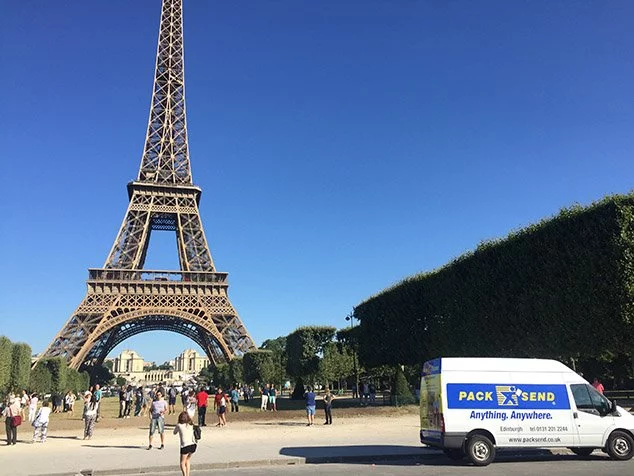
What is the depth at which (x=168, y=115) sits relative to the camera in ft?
230

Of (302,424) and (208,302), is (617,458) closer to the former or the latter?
(302,424)

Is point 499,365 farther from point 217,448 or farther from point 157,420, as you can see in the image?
point 157,420

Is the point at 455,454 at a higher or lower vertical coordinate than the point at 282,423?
higher

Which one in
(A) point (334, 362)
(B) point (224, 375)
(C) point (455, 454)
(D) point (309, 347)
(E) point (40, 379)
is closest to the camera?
(C) point (455, 454)

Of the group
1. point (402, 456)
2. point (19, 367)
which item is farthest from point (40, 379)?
point (402, 456)

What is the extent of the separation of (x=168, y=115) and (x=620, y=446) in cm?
6637

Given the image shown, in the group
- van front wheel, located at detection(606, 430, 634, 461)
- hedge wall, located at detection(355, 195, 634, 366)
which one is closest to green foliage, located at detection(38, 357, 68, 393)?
hedge wall, located at detection(355, 195, 634, 366)

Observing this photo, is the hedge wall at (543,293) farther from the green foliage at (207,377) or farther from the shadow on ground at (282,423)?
the green foliage at (207,377)

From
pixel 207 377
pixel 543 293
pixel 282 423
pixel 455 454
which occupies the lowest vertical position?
pixel 207 377

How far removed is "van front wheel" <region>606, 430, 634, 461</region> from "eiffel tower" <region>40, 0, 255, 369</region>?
48.4 m

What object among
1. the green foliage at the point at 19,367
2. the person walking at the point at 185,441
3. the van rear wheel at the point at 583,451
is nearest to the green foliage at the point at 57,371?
the green foliage at the point at 19,367

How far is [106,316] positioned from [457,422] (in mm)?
51135

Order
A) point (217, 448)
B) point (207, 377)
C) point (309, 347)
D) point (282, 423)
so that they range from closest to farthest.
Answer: point (217, 448) → point (282, 423) → point (309, 347) → point (207, 377)

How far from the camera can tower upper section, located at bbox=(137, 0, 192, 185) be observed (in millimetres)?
68062
